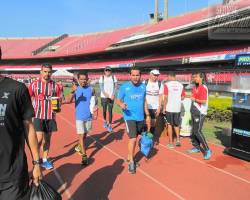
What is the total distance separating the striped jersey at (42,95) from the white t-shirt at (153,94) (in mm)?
3093

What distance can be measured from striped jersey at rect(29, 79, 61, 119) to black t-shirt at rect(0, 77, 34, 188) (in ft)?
12.2

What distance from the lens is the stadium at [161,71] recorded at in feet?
18.5

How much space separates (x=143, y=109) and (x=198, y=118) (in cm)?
149

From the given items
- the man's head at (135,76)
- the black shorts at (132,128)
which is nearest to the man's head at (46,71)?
the man's head at (135,76)

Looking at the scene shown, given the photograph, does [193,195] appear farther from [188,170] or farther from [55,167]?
[55,167]

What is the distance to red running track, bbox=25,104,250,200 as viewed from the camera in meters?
5.36

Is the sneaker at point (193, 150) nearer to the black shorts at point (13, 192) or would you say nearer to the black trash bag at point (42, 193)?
the black trash bag at point (42, 193)

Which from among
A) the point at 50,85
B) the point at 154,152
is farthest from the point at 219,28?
the point at 50,85

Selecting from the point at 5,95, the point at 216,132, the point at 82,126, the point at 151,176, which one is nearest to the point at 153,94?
the point at 216,132

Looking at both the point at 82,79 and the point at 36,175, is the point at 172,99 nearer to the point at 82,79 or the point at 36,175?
the point at 82,79

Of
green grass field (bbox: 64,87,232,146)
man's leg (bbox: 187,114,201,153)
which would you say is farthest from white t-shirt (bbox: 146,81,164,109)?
green grass field (bbox: 64,87,232,146)

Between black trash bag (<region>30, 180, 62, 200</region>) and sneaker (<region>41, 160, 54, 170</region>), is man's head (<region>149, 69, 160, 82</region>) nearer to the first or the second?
sneaker (<region>41, 160, 54, 170</region>)

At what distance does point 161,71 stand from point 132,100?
89.5ft

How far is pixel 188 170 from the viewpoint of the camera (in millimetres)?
6598
